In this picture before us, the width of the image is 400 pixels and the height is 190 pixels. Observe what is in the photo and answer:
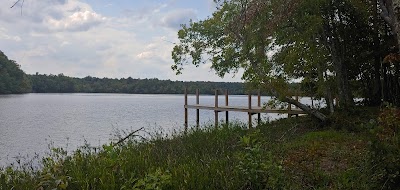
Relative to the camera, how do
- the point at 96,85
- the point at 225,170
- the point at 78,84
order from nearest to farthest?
1. the point at 225,170
2. the point at 78,84
3. the point at 96,85

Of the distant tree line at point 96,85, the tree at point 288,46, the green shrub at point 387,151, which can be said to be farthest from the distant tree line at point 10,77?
the green shrub at point 387,151

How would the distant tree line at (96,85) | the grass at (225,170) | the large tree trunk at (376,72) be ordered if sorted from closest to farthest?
the grass at (225,170), the large tree trunk at (376,72), the distant tree line at (96,85)

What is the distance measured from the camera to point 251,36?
12492 mm

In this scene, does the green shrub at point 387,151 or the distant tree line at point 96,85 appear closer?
the green shrub at point 387,151

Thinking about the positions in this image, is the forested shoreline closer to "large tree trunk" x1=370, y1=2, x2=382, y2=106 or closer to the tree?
"large tree trunk" x1=370, y1=2, x2=382, y2=106

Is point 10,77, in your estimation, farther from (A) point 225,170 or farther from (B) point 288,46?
(A) point 225,170

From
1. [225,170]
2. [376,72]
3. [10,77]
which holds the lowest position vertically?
[225,170]

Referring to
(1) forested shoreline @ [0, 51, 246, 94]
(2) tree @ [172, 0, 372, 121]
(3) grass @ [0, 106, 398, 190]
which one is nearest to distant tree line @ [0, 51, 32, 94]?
(1) forested shoreline @ [0, 51, 246, 94]

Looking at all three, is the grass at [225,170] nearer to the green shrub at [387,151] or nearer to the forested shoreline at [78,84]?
the green shrub at [387,151]

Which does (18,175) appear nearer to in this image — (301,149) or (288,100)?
(301,149)

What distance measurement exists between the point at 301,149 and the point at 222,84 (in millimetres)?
85762

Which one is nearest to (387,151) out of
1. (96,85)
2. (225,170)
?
(225,170)

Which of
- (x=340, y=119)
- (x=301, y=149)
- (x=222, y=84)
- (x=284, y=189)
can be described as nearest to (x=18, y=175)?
(x=284, y=189)

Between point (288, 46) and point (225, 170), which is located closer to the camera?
point (225, 170)
